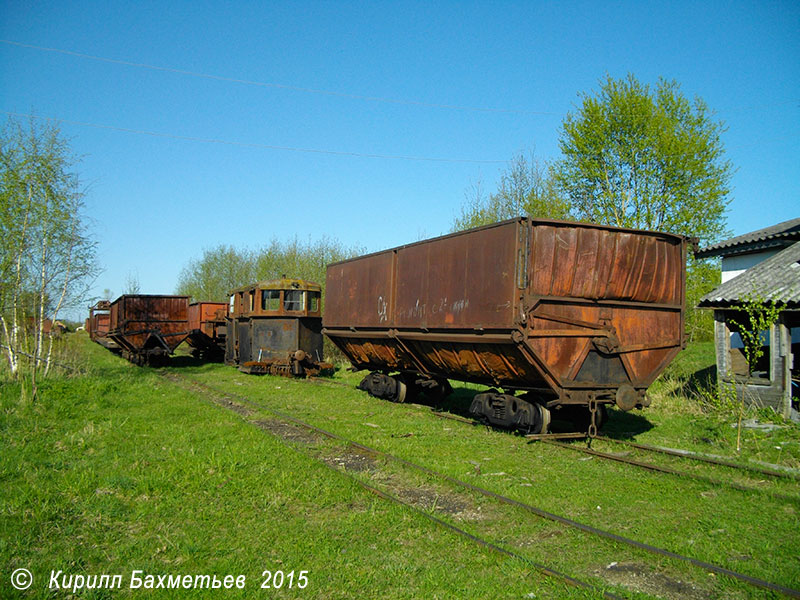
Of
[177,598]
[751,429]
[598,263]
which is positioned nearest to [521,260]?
[598,263]

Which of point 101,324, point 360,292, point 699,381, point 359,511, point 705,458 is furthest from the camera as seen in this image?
point 101,324

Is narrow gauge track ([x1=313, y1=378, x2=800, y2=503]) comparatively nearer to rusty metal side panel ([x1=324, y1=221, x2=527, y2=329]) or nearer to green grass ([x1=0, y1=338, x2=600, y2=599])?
rusty metal side panel ([x1=324, y1=221, x2=527, y2=329])

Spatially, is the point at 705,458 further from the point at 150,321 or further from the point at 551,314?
the point at 150,321

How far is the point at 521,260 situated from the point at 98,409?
367 inches

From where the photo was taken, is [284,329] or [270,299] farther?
[270,299]

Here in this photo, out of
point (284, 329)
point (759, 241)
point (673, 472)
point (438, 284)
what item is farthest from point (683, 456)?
point (284, 329)

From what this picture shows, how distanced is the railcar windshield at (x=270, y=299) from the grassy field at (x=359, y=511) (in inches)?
356

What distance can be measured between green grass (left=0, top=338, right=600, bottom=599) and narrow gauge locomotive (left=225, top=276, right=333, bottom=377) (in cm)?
985

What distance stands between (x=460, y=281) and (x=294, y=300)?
10721 mm

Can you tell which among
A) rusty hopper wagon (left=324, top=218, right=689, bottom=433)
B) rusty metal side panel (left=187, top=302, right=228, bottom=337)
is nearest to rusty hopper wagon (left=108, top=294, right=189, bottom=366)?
rusty metal side panel (left=187, top=302, right=228, bottom=337)

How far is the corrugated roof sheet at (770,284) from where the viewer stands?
40.3 feet

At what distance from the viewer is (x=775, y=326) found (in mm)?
11961

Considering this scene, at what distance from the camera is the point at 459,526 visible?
5.63 m

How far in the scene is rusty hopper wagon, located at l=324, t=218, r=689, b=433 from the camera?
8781 mm
